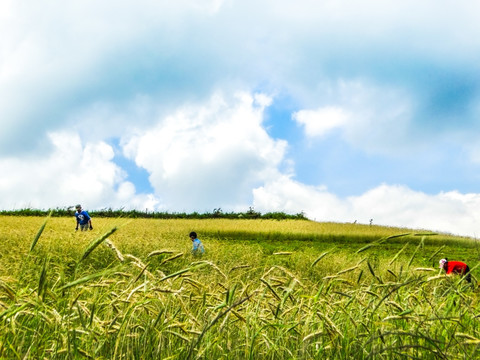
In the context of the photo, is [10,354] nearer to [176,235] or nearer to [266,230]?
[176,235]

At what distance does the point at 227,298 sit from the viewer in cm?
210

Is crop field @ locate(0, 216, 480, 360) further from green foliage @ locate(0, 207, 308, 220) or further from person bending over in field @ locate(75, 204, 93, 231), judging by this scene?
green foliage @ locate(0, 207, 308, 220)

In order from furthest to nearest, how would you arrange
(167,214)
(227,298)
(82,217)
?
(167,214), (82,217), (227,298)

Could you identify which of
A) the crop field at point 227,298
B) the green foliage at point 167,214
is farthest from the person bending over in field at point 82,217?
the green foliage at point 167,214

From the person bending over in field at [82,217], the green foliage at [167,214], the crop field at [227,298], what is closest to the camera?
the crop field at [227,298]

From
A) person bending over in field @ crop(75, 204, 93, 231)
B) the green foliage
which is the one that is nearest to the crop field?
person bending over in field @ crop(75, 204, 93, 231)

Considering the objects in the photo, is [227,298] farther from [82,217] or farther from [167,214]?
[167,214]

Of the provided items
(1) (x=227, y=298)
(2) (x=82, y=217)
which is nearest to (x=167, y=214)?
(2) (x=82, y=217)

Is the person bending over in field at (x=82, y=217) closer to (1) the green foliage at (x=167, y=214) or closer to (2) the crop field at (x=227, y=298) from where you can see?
(2) the crop field at (x=227, y=298)

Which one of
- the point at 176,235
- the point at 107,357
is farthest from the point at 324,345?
the point at 176,235

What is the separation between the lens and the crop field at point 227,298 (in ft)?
8.20

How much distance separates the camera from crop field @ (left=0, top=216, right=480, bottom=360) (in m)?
2.50

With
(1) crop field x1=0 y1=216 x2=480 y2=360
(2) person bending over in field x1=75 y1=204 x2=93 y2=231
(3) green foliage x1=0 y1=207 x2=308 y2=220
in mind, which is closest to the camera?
(1) crop field x1=0 y1=216 x2=480 y2=360

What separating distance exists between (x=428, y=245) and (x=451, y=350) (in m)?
25.8
